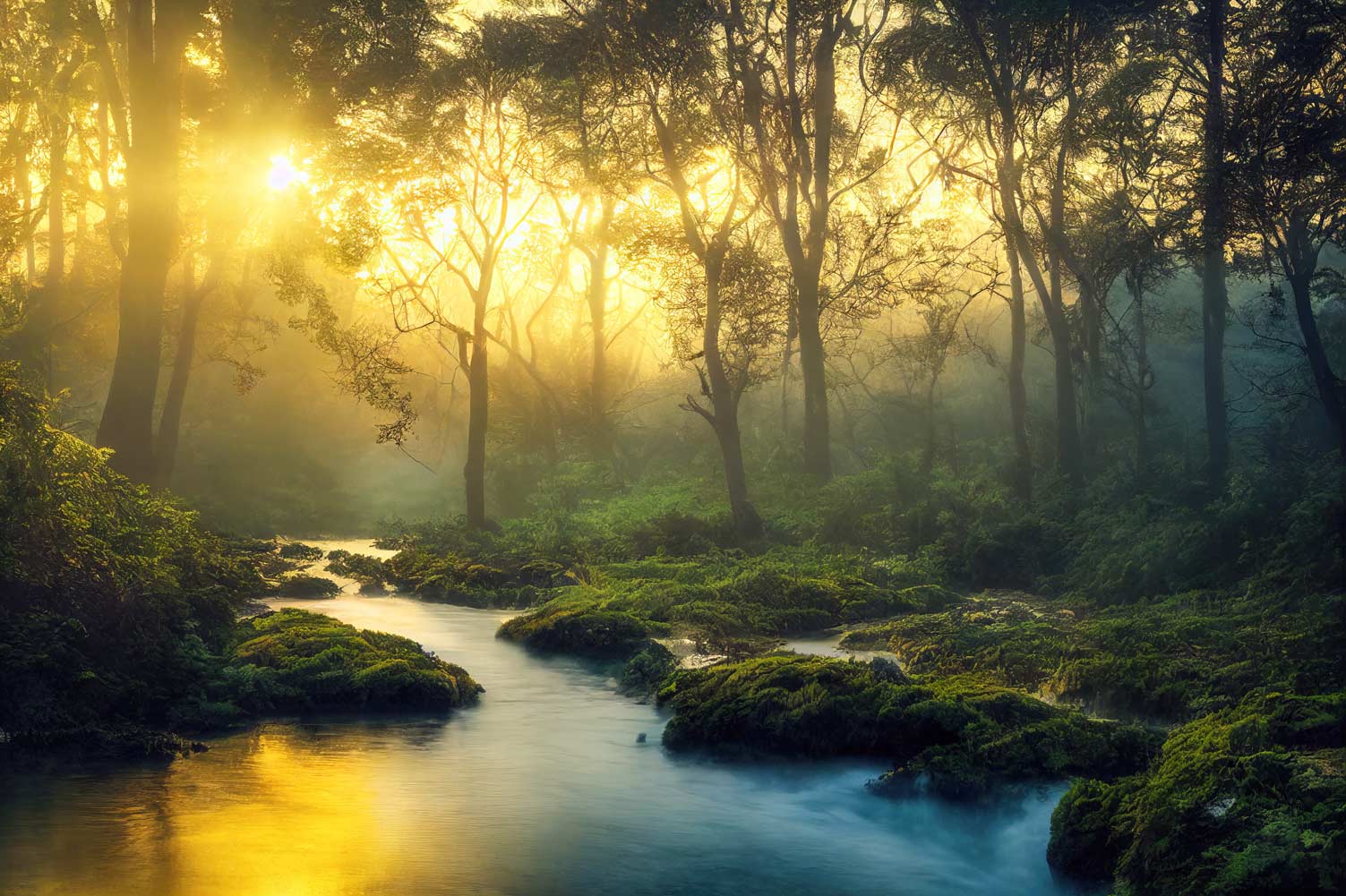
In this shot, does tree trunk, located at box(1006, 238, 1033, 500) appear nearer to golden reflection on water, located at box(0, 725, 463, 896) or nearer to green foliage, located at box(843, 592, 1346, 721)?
green foliage, located at box(843, 592, 1346, 721)

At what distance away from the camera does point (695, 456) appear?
144 ft

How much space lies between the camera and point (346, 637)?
46.3ft

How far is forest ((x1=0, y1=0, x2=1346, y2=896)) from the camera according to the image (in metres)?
9.63

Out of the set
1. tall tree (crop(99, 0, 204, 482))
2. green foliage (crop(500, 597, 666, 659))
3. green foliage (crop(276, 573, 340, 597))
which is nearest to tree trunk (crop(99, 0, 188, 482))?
tall tree (crop(99, 0, 204, 482))

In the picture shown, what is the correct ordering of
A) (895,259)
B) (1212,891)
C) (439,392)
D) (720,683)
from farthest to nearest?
(439,392), (895,259), (720,683), (1212,891)

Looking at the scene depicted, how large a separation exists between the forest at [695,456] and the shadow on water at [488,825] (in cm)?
7

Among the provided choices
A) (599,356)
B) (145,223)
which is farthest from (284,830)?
(599,356)

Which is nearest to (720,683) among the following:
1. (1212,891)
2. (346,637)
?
(346,637)

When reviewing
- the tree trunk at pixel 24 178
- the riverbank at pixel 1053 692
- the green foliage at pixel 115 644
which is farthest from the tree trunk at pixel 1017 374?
the tree trunk at pixel 24 178

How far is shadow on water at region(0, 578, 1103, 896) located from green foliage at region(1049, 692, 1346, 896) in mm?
583

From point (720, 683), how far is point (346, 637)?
4.81 metres

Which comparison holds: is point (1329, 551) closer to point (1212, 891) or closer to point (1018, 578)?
point (1018, 578)

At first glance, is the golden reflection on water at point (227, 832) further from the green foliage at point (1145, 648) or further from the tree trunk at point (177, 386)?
the tree trunk at point (177, 386)

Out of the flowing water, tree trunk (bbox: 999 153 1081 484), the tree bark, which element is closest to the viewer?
the flowing water
